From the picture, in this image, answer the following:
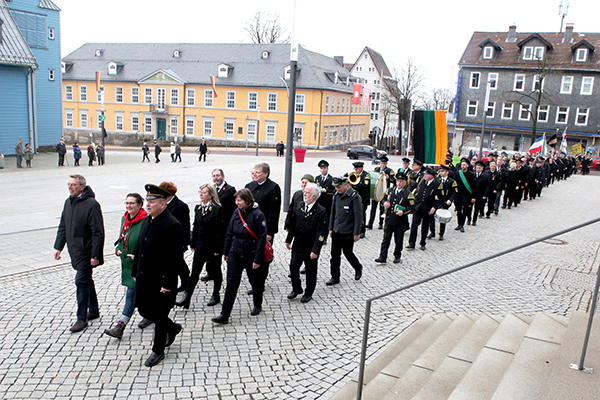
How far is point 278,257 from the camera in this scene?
9.76 m

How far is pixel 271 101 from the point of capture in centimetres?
5541

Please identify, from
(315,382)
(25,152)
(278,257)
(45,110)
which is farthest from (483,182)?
(45,110)

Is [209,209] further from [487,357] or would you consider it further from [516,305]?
[516,305]

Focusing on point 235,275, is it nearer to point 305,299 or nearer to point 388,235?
point 305,299

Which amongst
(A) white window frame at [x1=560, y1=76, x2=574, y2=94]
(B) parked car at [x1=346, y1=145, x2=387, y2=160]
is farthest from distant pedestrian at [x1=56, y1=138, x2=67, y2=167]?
(A) white window frame at [x1=560, y1=76, x2=574, y2=94]

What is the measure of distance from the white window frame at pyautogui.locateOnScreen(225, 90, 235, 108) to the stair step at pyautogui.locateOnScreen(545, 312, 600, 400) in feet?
178

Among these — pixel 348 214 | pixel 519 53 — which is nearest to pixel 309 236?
pixel 348 214

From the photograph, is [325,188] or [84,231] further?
[325,188]

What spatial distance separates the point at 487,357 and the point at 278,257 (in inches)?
217

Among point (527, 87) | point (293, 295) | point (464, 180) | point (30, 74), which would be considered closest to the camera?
point (293, 295)

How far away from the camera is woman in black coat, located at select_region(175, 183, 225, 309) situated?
679 centimetres

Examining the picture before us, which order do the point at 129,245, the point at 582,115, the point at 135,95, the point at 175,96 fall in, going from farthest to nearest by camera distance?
the point at 135,95, the point at 175,96, the point at 582,115, the point at 129,245

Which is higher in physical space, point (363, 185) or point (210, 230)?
point (363, 185)

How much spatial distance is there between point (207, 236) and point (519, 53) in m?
54.0
